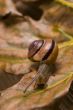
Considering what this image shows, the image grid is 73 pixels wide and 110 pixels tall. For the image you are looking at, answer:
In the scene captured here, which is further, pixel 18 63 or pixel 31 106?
pixel 18 63

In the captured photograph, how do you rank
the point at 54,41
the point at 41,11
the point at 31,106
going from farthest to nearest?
the point at 41,11 → the point at 54,41 → the point at 31,106

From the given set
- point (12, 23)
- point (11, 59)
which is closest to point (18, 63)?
point (11, 59)

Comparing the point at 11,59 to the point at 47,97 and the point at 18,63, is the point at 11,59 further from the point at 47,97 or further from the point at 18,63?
the point at 47,97
